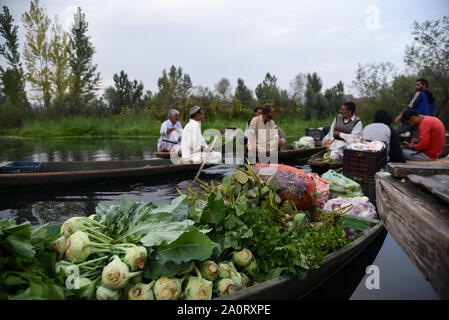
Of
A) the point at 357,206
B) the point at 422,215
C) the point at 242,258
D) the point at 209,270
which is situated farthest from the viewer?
the point at 357,206

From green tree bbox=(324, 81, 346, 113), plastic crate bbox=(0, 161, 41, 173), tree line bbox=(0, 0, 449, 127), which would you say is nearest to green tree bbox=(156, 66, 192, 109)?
tree line bbox=(0, 0, 449, 127)

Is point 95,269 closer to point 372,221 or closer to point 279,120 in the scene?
point 372,221

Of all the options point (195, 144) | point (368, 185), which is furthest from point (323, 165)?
Answer: point (195, 144)

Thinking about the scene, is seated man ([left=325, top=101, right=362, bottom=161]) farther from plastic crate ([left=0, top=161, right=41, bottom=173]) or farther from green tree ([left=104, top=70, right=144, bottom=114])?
green tree ([left=104, top=70, right=144, bottom=114])

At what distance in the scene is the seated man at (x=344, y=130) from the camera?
6.68 m

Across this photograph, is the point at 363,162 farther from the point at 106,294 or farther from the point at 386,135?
the point at 106,294

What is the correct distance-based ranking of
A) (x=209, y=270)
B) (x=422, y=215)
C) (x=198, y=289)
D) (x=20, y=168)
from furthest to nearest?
(x=20, y=168), (x=209, y=270), (x=198, y=289), (x=422, y=215)

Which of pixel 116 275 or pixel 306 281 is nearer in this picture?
pixel 116 275

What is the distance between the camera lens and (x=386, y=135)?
5.43m

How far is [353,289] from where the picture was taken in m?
2.87

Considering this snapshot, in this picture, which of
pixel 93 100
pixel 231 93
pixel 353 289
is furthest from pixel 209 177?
pixel 93 100

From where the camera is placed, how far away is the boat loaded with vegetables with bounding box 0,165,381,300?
1386 mm

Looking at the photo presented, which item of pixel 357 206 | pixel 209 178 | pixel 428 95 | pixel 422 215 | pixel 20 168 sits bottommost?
→ pixel 209 178

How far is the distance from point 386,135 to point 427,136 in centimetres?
63
